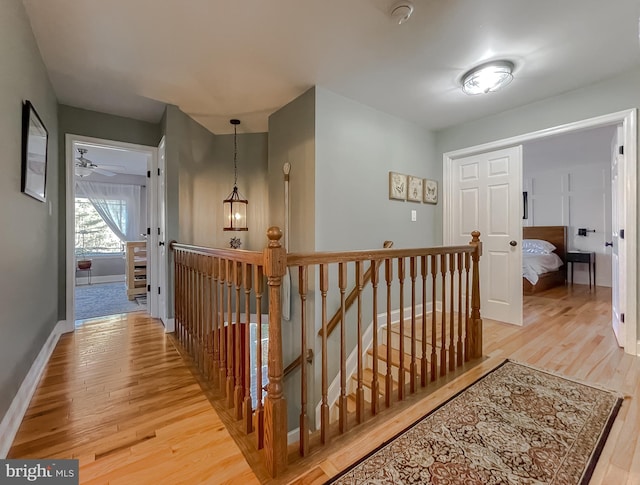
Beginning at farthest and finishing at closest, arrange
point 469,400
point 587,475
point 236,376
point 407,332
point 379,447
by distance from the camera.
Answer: point 407,332
point 469,400
point 236,376
point 379,447
point 587,475

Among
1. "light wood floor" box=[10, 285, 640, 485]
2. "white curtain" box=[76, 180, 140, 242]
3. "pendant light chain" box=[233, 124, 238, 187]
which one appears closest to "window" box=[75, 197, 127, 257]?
"white curtain" box=[76, 180, 140, 242]

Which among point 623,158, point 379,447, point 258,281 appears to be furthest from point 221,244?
point 623,158

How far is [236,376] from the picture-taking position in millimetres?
1580

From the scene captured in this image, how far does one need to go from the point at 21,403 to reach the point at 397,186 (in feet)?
11.3

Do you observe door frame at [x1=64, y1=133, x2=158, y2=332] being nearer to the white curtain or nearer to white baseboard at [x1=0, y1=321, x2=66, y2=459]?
white baseboard at [x1=0, y1=321, x2=66, y2=459]

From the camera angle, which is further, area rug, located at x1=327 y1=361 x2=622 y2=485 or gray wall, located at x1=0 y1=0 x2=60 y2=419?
gray wall, located at x1=0 y1=0 x2=60 y2=419

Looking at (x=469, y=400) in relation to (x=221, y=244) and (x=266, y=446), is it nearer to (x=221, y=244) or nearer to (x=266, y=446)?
(x=266, y=446)

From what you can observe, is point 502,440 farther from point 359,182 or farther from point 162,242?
point 162,242

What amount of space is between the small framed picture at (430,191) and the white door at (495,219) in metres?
0.23

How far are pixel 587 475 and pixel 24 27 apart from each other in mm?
3720

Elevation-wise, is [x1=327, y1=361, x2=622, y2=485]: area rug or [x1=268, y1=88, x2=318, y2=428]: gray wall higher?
[x1=268, y1=88, x2=318, y2=428]: gray wall

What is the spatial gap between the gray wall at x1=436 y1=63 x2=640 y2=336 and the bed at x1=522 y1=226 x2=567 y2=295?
2.50 meters

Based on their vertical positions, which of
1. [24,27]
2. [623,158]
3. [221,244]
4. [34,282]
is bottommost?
[34,282]

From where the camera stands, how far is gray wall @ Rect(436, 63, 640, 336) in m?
2.42
